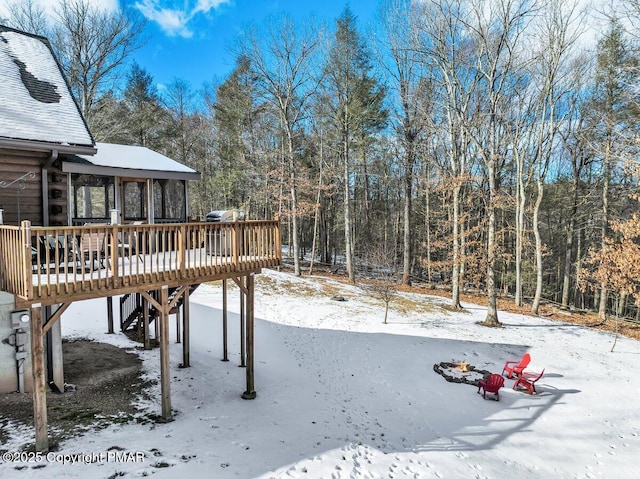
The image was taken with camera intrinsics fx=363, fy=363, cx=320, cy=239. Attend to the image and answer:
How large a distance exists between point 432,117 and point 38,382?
2003 cm

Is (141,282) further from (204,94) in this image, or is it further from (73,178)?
(204,94)

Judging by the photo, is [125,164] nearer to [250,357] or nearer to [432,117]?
[250,357]

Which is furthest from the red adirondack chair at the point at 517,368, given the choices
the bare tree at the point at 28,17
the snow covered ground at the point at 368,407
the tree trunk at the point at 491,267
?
the bare tree at the point at 28,17

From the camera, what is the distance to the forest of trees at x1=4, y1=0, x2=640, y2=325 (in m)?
15.8

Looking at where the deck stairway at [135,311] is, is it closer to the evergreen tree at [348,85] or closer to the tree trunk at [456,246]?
the tree trunk at [456,246]

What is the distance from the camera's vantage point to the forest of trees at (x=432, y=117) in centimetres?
1580

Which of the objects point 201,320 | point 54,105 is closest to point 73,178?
point 54,105

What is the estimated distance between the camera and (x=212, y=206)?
106 ft

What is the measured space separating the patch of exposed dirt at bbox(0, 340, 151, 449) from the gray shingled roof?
5.11 meters

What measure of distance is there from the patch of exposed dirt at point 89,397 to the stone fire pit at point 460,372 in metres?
7.50

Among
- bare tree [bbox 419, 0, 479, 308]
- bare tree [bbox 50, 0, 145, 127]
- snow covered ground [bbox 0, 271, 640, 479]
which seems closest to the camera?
snow covered ground [bbox 0, 271, 640, 479]

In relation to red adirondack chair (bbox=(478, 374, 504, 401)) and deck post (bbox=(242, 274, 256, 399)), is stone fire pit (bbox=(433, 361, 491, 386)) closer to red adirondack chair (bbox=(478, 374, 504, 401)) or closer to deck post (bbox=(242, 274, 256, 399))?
red adirondack chair (bbox=(478, 374, 504, 401))

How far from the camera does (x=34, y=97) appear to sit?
27.3ft

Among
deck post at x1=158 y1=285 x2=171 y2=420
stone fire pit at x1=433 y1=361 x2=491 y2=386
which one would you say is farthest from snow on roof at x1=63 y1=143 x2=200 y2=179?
stone fire pit at x1=433 y1=361 x2=491 y2=386
